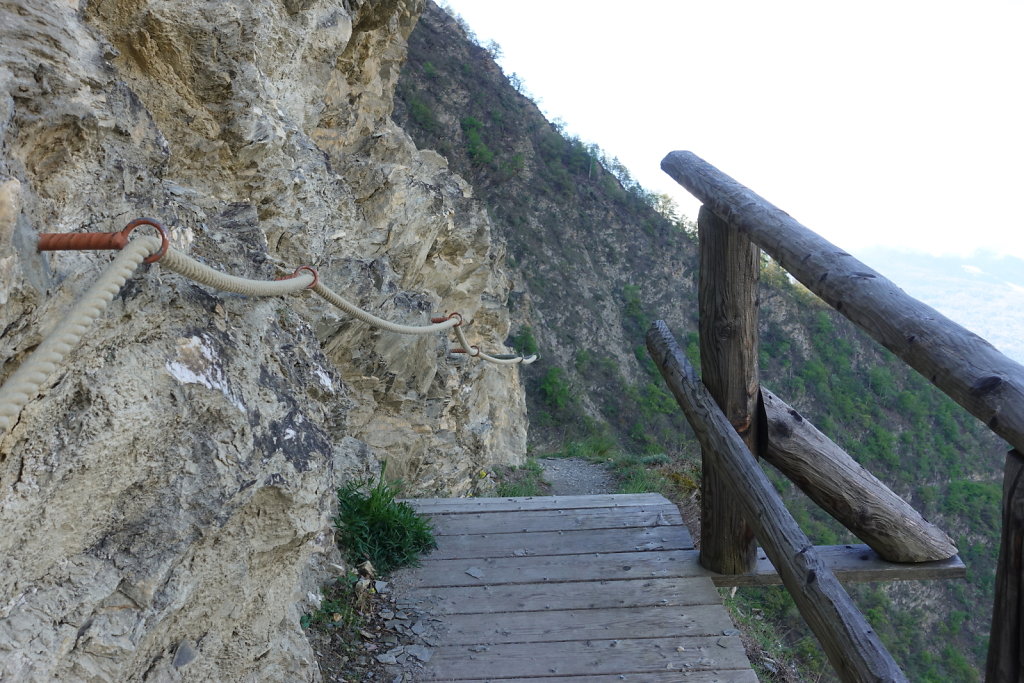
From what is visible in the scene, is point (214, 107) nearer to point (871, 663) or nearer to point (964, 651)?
point (871, 663)

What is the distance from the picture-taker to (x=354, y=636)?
230 centimetres

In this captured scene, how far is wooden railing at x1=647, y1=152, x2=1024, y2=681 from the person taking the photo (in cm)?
128

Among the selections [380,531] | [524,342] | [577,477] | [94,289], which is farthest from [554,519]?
[524,342]

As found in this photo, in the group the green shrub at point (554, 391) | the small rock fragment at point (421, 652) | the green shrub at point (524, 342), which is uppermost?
the small rock fragment at point (421, 652)

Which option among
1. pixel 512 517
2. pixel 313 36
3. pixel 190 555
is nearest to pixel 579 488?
pixel 512 517

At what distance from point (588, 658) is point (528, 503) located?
1093 mm

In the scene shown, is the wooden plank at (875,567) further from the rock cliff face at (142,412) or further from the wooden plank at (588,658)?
the rock cliff face at (142,412)

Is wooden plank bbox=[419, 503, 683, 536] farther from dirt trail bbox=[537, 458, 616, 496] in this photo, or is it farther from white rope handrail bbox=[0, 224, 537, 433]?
dirt trail bbox=[537, 458, 616, 496]

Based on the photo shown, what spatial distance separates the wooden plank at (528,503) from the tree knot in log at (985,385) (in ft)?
6.80

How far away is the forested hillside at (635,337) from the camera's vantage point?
2383cm

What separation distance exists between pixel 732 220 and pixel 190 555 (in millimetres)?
1635

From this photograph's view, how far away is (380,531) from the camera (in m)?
2.76

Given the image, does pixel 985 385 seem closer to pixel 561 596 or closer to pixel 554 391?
pixel 561 596

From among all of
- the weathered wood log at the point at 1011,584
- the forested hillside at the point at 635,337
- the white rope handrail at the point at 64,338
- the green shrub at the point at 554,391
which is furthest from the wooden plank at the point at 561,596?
the green shrub at the point at 554,391
